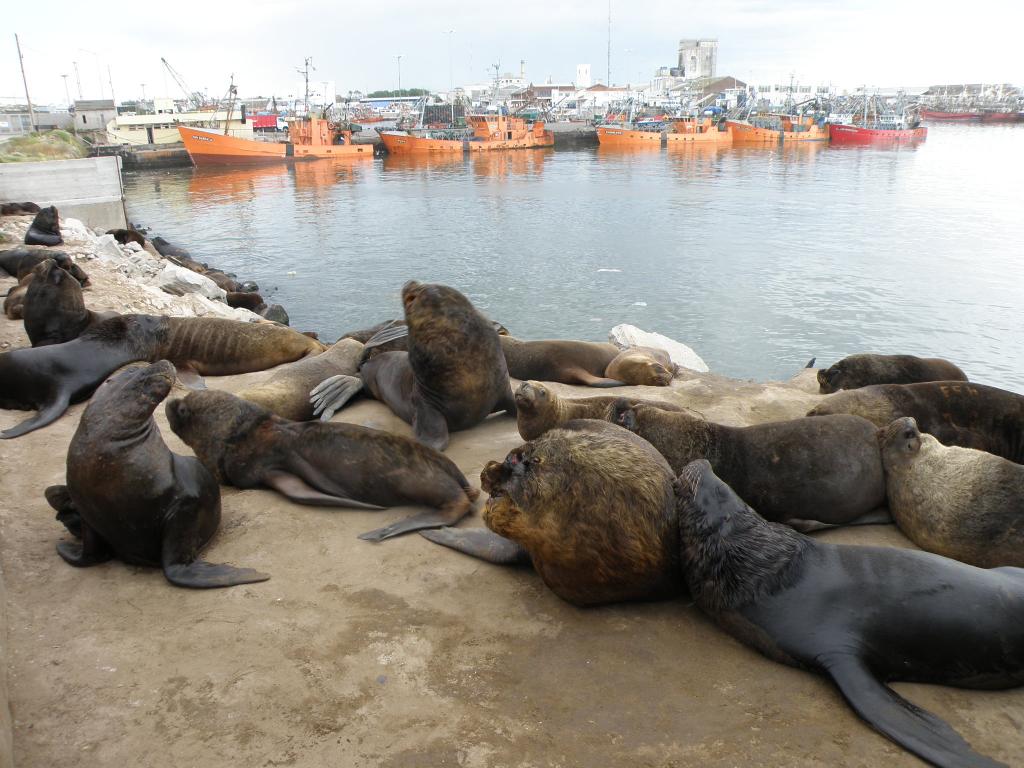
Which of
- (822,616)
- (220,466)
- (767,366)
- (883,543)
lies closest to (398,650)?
(822,616)

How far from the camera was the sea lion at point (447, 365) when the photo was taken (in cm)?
516

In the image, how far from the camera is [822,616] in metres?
2.76

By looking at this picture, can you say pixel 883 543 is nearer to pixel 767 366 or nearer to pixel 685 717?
pixel 685 717

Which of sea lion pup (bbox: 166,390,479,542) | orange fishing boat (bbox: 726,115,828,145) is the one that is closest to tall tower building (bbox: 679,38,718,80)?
orange fishing boat (bbox: 726,115,828,145)

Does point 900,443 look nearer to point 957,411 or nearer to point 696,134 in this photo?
point 957,411

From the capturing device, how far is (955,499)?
3.69 metres

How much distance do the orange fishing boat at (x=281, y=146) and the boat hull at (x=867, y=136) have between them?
36410 millimetres

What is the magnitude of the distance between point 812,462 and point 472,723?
90.5 inches

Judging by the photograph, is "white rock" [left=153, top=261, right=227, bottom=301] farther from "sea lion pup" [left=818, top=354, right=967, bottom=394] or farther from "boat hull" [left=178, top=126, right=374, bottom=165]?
"boat hull" [left=178, top=126, right=374, bottom=165]

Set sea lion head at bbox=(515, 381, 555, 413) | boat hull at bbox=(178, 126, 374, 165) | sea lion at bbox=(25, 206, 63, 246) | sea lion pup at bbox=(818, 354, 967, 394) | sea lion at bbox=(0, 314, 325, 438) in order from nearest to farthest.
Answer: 1. sea lion head at bbox=(515, 381, 555, 413)
2. sea lion at bbox=(0, 314, 325, 438)
3. sea lion pup at bbox=(818, 354, 967, 394)
4. sea lion at bbox=(25, 206, 63, 246)
5. boat hull at bbox=(178, 126, 374, 165)

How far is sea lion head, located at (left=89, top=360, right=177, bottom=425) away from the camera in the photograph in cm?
355

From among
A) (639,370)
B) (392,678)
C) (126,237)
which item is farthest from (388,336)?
(126,237)

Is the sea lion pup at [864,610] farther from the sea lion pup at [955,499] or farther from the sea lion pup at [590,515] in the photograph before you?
the sea lion pup at [955,499]

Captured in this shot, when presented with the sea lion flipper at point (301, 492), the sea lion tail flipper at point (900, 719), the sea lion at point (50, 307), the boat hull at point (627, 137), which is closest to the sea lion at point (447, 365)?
the sea lion flipper at point (301, 492)
